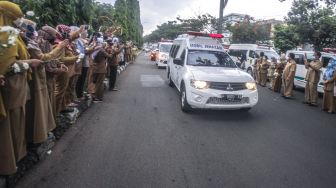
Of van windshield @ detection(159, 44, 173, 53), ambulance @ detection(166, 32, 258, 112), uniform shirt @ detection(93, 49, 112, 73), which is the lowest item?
ambulance @ detection(166, 32, 258, 112)

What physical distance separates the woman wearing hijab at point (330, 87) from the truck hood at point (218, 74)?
10.4ft

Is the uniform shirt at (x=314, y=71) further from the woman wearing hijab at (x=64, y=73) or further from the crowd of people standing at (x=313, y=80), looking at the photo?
the woman wearing hijab at (x=64, y=73)

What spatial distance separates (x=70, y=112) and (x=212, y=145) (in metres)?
3.13

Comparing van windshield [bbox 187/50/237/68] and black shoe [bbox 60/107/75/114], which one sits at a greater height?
van windshield [bbox 187/50/237/68]

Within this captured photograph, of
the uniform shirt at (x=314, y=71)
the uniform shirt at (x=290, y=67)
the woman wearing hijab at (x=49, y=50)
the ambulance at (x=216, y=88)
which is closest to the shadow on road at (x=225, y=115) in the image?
the ambulance at (x=216, y=88)

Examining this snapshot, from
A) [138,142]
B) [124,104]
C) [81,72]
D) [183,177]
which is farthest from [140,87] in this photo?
[183,177]

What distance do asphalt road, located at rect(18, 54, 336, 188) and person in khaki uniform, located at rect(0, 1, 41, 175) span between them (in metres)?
0.51

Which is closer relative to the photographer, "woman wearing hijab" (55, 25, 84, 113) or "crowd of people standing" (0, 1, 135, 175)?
"crowd of people standing" (0, 1, 135, 175)

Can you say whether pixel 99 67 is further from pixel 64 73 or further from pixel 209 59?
pixel 209 59

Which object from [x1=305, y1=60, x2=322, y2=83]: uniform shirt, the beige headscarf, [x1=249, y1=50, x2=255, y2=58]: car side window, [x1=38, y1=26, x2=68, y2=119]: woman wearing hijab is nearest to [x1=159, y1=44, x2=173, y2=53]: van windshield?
[x1=249, y1=50, x2=255, y2=58]: car side window

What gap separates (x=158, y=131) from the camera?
22.0ft

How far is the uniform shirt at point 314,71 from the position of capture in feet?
35.4

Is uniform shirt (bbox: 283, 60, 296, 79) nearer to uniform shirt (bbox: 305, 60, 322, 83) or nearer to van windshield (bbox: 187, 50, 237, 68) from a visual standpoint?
uniform shirt (bbox: 305, 60, 322, 83)

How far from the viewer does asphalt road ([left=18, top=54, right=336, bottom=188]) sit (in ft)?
14.6
